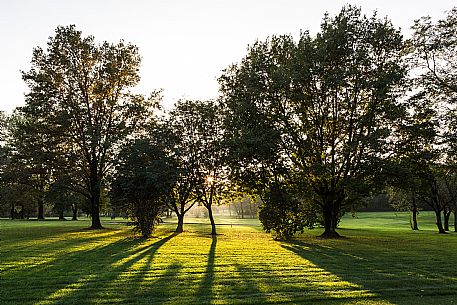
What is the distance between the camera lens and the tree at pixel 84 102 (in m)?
37.6

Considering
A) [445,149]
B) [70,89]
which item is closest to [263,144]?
[445,149]

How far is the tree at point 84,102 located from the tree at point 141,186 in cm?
613

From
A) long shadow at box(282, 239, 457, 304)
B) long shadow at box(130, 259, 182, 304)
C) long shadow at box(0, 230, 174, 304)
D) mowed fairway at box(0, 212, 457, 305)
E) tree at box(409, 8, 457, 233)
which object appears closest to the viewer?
long shadow at box(130, 259, 182, 304)

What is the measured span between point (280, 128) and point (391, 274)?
18.9 meters

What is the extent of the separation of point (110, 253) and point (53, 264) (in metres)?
4.04

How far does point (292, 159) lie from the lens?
108ft

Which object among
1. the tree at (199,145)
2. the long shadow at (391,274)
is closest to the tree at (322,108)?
the tree at (199,145)

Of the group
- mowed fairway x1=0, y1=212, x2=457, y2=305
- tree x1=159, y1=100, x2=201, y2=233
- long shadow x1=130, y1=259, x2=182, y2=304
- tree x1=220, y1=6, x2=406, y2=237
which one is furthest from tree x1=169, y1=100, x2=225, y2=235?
long shadow x1=130, y1=259, x2=182, y2=304

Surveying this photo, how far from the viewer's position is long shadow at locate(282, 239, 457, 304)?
10812mm

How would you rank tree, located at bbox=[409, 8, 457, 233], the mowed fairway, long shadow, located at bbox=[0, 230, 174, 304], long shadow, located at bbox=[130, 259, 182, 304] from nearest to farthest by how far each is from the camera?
long shadow, located at bbox=[130, 259, 182, 304] < long shadow, located at bbox=[0, 230, 174, 304] < the mowed fairway < tree, located at bbox=[409, 8, 457, 233]

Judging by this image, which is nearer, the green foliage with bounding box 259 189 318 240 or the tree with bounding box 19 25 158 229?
the green foliage with bounding box 259 189 318 240

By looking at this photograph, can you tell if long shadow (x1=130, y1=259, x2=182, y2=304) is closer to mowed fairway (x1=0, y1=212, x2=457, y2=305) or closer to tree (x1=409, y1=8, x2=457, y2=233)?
mowed fairway (x1=0, y1=212, x2=457, y2=305)

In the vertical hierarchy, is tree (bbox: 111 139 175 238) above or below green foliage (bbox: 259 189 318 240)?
above

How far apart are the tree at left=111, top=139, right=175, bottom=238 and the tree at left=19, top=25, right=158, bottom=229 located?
6129mm
